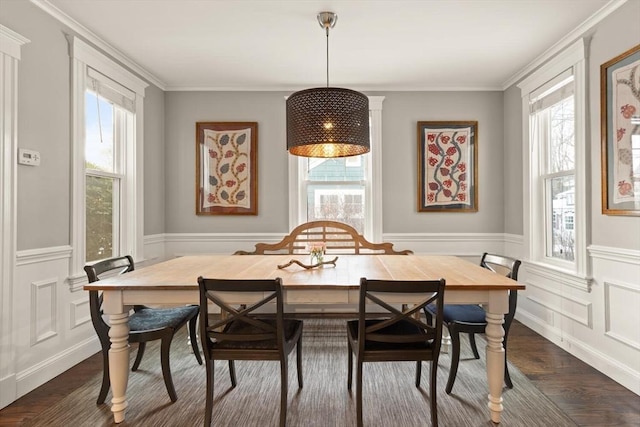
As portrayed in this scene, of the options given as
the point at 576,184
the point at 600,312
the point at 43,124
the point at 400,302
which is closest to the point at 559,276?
the point at 600,312

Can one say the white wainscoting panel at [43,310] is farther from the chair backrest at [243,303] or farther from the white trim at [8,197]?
the chair backrest at [243,303]

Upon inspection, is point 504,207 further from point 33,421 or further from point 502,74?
point 33,421

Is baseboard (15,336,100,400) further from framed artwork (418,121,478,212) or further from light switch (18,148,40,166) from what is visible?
framed artwork (418,121,478,212)

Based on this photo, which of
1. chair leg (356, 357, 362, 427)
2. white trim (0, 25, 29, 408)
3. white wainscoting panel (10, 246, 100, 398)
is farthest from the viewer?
white wainscoting panel (10, 246, 100, 398)

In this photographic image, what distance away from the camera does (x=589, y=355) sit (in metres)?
2.78

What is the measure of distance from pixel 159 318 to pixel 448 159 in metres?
3.30

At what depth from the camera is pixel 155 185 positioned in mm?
4020

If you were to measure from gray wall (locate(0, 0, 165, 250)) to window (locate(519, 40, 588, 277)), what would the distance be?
3.97 m

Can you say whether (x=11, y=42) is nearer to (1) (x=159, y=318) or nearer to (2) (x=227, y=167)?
(1) (x=159, y=318)

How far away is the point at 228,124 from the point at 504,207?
129 inches

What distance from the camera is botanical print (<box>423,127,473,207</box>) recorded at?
4113 mm

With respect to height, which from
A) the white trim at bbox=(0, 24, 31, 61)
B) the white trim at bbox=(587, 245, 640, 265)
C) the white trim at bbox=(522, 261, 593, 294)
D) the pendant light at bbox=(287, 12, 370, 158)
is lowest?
the white trim at bbox=(522, 261, 593, 294)

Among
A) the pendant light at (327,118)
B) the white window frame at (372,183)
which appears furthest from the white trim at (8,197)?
the white window frame at (372,183)

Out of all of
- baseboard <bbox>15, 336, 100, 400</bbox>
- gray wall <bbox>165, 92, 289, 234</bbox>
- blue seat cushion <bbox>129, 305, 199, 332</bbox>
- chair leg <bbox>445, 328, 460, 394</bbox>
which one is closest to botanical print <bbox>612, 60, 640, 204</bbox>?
chair leg <bbox>445, 328, 460, 394</bbox>
